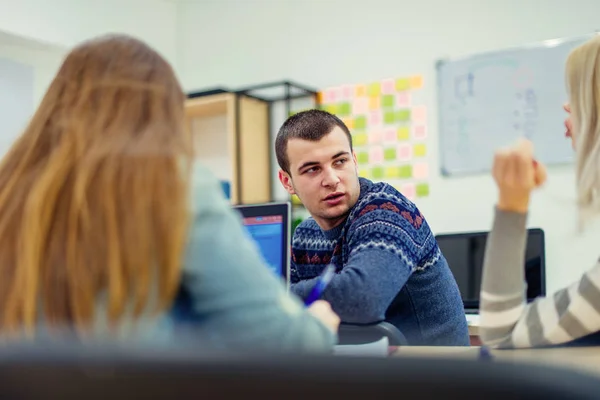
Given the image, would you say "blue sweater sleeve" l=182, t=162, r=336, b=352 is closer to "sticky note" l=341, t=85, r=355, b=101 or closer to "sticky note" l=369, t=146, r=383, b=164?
"sticky note" l=369, t=146, r=383, b=164

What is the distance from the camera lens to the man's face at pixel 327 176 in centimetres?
166

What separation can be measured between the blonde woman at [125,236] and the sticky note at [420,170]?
8.64 feet

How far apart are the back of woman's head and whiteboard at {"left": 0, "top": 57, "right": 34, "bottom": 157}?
288 cm

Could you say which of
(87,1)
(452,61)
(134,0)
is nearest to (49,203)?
(452,61)

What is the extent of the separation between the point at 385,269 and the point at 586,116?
509 millimetres

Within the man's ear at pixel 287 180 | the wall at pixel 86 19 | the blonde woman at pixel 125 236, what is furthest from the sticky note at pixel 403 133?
the blonde woman at pixel 125 236

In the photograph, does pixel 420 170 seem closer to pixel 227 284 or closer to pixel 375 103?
pixel 375 103

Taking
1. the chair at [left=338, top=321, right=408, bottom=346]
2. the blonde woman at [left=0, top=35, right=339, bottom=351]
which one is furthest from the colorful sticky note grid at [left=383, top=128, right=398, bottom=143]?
the blonde woman at [left=0, top=35, right=339, bottom=351]

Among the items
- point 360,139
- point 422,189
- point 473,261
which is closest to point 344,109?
point 360,139

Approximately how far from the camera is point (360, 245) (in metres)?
1.41

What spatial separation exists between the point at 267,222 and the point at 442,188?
74.8 inches

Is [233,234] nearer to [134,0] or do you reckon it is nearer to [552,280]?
[552,280]

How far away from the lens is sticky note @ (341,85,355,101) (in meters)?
3.54

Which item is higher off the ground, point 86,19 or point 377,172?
point 86,19
